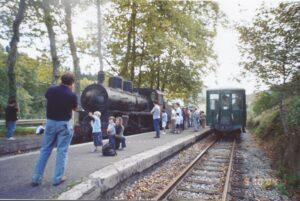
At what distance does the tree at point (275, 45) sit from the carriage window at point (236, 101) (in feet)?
19.6

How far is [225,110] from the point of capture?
778 inches

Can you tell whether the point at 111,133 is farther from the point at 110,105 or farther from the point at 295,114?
the point at 295,114

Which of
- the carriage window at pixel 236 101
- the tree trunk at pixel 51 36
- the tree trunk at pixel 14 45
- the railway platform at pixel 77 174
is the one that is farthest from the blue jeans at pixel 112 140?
the carriage window at pixel 236 101

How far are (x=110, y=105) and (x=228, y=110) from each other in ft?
25.9

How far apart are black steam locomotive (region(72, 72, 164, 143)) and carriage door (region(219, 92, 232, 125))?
4797 mm

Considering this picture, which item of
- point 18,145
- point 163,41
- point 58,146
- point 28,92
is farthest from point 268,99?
point 28,92

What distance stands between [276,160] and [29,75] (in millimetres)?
47803

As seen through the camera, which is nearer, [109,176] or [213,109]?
[109,176]

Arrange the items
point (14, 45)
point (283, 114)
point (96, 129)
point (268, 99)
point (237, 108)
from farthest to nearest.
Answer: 1. point (268, 99)
2. point (237, 108)
3. point (14, 45)
4. point (283, 114)
5. point (96, 129)

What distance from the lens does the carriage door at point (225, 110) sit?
19594mm

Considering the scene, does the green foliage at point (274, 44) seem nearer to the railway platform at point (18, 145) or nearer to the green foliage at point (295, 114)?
the green foliage at point (295, 114)

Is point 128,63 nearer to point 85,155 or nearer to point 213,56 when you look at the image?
point 213,56

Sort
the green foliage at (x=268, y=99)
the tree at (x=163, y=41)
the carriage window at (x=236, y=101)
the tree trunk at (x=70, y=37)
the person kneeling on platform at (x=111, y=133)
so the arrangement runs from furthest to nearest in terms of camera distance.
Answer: the tree at (x=163, y=41) → the carriage window at (x=236, y=101) → the tree trunk at (x=70, y=37) → the green foliage at (x=268, y=99) → the person kneeling on platform at (x=111, y=133)

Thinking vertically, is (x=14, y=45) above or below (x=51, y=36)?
below
